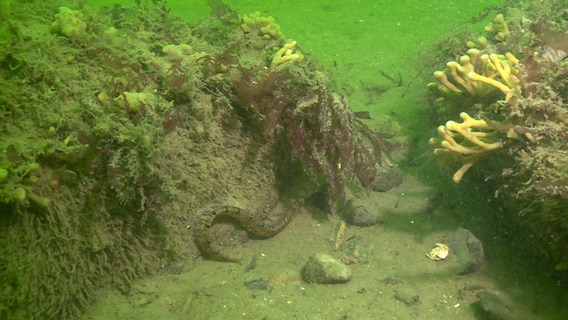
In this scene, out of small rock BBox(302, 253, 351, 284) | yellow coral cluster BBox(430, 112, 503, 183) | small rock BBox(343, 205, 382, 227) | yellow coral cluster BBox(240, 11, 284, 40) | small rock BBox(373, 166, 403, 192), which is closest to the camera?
yellow coral cluster BBox(430, 112, 503, 183)

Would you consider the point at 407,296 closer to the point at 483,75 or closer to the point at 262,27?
the point at 483,75

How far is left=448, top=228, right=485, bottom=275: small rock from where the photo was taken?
407 cm

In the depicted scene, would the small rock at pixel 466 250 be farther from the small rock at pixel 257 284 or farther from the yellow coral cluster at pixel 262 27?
the yellow coral cluster at pixel 262 27

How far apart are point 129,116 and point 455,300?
3.42 meters

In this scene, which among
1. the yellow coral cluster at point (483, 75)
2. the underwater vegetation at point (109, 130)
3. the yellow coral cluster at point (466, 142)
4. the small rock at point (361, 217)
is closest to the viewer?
the underwater vegetation at point (109, 130)

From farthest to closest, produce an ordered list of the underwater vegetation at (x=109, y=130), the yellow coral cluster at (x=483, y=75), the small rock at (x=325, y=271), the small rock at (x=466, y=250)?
the small rock at (x=466, y=250) < the small rock at (x=325, y=271) < the yellow coral cluster at (x=483, y=75) < the underwater vegetation at (x=109, y=130)

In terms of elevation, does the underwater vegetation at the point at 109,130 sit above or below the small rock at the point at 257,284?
above

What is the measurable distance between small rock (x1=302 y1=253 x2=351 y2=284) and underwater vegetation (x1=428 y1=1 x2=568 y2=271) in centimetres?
141

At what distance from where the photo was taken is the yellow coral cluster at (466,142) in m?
3.72

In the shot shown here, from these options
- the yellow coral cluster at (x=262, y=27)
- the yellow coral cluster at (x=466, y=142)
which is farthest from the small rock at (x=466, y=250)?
the yellow coral cluster at (x=262, y=27)

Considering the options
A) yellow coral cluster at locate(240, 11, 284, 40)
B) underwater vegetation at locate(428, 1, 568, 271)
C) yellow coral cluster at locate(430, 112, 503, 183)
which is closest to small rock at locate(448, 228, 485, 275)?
underwater vegetation at locate(428, 1, 568, 271)

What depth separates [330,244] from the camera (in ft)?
14.7

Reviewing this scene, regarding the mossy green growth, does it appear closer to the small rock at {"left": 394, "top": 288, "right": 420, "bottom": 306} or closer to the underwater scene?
the underwater scene

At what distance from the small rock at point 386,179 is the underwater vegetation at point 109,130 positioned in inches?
24.0
